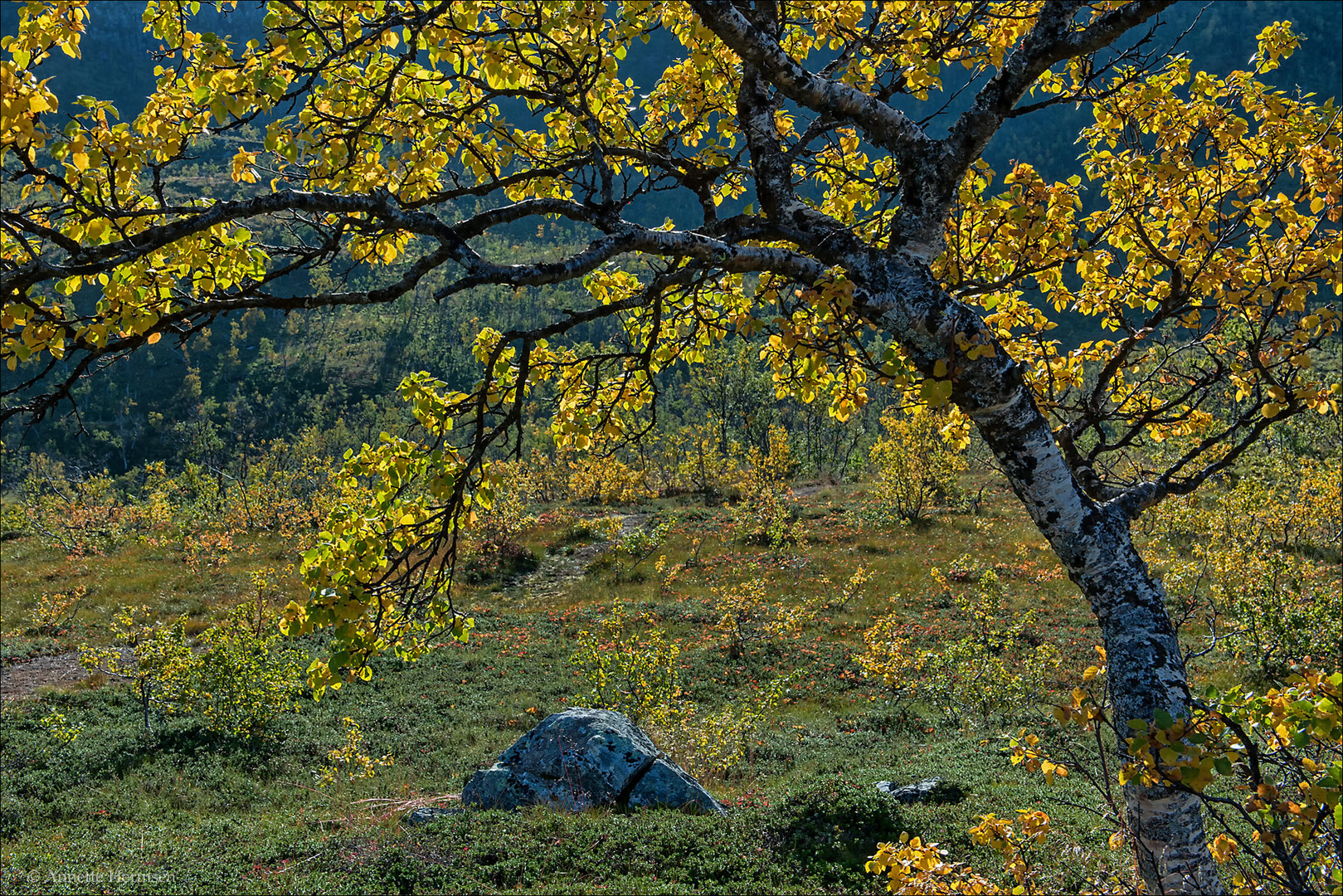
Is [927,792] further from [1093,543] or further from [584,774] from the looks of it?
[1093,543]

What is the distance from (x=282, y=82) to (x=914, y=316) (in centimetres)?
289

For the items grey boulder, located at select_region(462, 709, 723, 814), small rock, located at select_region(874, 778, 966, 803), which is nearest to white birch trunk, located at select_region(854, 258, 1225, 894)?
small rock, located at select_region(874, 778, 966, 803)

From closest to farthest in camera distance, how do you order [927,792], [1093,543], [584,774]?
[1093,543] → [927,792] → [584,774]

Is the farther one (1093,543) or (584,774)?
(584,774)

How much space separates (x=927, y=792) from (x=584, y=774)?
3945mm

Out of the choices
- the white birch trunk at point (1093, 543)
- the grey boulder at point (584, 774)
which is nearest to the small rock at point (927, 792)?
the grey boulder at point (584, 774)

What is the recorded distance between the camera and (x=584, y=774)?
829 cm

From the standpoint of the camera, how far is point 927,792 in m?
7.96

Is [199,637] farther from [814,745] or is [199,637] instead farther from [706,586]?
[814,745]

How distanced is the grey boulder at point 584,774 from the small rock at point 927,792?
2.02 m

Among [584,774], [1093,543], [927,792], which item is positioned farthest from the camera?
[584,774]

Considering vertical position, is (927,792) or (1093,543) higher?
(1093,543)

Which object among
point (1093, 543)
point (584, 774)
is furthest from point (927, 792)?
point (1093, 543)

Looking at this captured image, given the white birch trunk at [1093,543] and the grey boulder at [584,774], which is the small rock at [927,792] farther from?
the white birch trunk at [1093,543]
